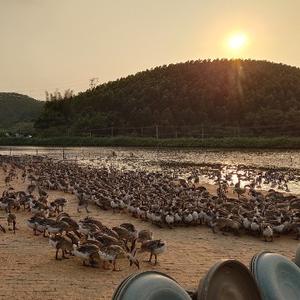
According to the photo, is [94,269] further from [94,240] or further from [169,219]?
[169,219]

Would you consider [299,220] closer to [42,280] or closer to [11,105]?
[42,280]

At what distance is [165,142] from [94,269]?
5995 centimetres

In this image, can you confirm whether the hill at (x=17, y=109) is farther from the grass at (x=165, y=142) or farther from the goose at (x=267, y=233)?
the goose at (x=267, y=233)

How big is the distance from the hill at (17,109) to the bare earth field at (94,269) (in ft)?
Answer: 426

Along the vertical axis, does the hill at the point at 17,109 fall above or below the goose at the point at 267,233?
above

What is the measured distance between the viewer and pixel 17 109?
15938 cm

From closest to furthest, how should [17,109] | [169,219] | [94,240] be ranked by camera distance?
[94,240] < [169,219] < [17,109]

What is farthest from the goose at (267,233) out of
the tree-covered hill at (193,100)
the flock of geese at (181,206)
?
the tree-covered hill at (193,100)

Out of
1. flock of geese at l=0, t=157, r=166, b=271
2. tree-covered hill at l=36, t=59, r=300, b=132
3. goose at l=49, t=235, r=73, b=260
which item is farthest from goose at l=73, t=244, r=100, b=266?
tree-covered hill at l=36, t=59, r=300, b=132

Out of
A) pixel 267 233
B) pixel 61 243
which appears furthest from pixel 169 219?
pixel 61 243

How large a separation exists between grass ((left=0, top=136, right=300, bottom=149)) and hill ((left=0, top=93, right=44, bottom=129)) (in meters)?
56.2

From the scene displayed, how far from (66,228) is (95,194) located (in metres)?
6.65

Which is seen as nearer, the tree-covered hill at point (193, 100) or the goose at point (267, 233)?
the goose at point (267, 233)

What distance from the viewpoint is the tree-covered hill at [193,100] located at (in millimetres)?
81306
